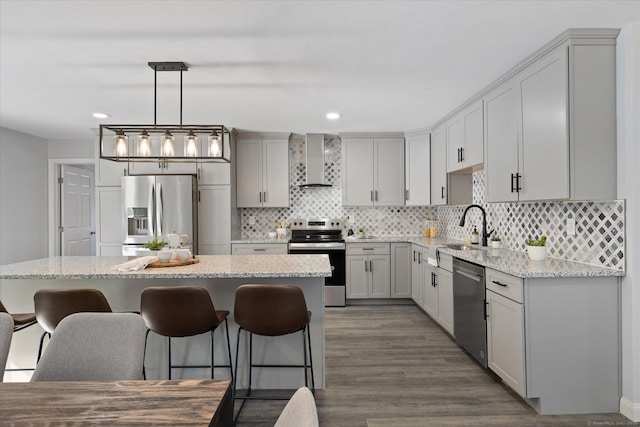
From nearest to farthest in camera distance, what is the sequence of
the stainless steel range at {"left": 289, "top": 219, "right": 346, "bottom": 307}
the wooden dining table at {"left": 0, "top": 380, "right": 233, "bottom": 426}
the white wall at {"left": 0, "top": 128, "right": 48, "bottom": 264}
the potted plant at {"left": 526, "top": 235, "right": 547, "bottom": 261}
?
the wooden dining table at {"left": 0, "top": 380, "right": 233, "bottom": 426}, the potted plant at {"left": 526, "top": 235, "right": 547, "bottom": 261}, the white wall at {"left": 0, "top": 128, "right": 48, "bottom": 264}, the stainless steel range at {"left": 289, "top": 219, "right": 346, "bottom": 307}

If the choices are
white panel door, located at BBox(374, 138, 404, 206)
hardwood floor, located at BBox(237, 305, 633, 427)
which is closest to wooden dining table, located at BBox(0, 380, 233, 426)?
hardwood floor, located at BBox(237, 305, 633, 427)

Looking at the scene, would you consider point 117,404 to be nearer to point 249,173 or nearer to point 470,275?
point 470,275

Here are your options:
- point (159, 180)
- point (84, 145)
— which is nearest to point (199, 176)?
point (159, 180)

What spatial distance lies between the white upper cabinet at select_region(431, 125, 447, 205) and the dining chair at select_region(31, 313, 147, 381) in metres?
3.91

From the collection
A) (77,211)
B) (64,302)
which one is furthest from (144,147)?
(77,211)

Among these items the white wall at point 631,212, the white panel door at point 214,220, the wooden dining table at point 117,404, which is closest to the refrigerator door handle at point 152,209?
the white panel door at point 214,220

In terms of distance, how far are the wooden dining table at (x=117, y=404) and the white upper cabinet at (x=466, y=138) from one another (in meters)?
3.23

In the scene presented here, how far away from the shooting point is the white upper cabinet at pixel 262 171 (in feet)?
16.9

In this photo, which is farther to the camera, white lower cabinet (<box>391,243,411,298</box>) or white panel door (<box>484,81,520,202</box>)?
white lower cabinet (<box>391,243,411,298</box>)

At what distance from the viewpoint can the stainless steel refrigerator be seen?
4.52 metres

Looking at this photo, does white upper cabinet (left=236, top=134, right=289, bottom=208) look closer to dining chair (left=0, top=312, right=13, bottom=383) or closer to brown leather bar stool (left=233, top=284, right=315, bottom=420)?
brown leather bar stool (left=233, top=284, right=315, bottom=420)

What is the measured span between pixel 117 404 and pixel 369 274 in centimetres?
411

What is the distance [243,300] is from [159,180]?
2.99 m

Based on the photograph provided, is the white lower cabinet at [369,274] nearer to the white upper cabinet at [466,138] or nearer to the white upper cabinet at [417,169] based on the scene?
the white upper cabinet at [417,169]
